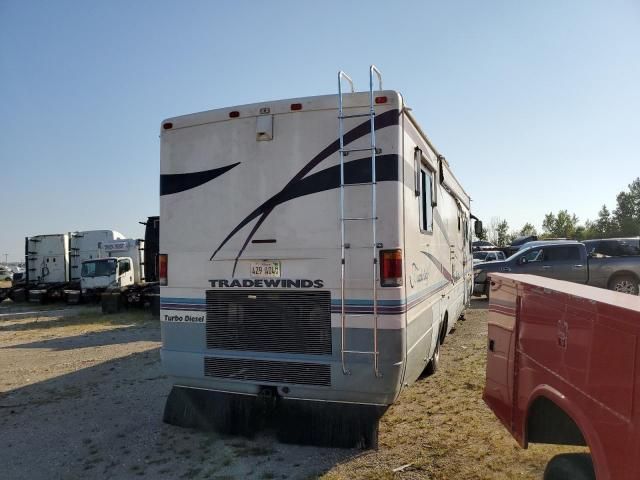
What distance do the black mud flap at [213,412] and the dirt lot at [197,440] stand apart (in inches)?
3.9

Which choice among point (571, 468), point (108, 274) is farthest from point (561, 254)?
point (108, 274)

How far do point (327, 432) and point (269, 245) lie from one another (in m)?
1.78

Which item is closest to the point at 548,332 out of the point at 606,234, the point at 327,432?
the point at 327,432

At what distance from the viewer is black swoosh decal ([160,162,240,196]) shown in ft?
15.9

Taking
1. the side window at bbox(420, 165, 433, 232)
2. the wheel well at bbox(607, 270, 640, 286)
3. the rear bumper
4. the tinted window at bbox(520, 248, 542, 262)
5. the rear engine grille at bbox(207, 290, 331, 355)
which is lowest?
the rear bumper

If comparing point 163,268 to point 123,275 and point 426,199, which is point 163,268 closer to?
point 426,199

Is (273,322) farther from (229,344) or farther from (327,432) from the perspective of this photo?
(327,432)

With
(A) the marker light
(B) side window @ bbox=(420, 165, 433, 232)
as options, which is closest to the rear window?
(B) side window @ bbox=(420, 165, 433, 232)

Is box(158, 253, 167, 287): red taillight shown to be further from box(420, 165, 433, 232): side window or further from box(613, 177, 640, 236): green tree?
box(613, 177, 640, 236): green tree

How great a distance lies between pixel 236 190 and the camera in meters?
4.77

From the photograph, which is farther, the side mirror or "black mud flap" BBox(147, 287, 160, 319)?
"black mud flap" BBox(147, 287, 160, 319)

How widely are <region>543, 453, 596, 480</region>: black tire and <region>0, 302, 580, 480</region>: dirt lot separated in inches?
49.1

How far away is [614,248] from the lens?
54.7 ft

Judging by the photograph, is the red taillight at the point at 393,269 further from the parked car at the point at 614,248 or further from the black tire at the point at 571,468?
the parked car at the point at 614,248
